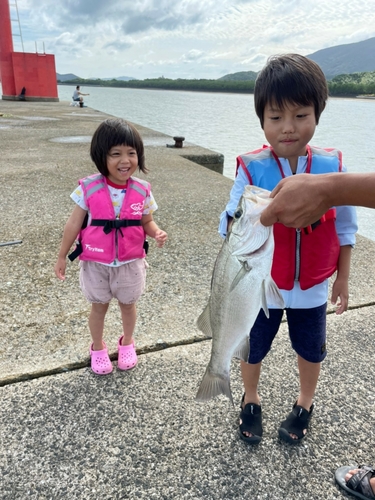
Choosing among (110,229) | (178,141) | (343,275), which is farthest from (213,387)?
(178,141)

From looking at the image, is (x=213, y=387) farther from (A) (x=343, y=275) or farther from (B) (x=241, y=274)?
(A) (x=343, y=275)

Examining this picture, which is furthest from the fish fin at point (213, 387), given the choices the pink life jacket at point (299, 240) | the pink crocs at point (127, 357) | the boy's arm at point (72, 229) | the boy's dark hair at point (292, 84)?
the boy's dark hair at point (292, 84)

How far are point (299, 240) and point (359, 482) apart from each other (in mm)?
1105

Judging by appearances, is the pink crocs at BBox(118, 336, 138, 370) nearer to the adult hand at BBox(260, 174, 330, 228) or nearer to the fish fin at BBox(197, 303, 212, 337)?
the fish fin at BBox(197, 303, 212, 337)

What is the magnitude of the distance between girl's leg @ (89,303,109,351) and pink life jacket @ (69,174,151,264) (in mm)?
321

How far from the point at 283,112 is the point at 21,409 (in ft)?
6.66

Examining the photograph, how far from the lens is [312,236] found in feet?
6.13

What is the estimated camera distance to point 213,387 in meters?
1.84

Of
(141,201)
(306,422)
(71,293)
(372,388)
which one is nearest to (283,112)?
(141,201)

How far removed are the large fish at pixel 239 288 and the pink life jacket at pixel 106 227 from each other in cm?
76

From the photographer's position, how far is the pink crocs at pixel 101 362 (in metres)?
2.44

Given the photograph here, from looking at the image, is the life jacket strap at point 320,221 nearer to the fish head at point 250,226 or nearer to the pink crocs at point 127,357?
the fish head at point 250,226

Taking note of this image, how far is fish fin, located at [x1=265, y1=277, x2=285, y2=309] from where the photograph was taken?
1.67 metres

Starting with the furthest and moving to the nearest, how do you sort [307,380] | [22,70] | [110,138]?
[22,70] < [110,138] < [307,380]
